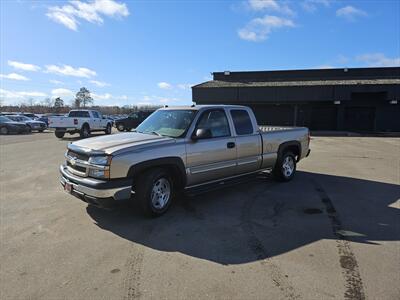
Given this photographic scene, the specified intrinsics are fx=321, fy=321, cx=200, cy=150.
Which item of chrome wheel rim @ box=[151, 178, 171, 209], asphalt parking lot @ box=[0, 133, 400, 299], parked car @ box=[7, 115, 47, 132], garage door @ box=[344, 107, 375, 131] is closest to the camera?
asphalt parking lot @ box=[0, 133, 400, 299]

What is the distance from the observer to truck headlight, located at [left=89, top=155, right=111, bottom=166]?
483 cm

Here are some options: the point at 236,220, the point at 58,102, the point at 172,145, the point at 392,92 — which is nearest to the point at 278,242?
the point at 236,220

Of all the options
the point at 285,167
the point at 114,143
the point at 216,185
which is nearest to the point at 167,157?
the point at 114,143

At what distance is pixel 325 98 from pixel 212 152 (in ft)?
86.5

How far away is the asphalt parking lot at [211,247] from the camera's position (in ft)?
11.1

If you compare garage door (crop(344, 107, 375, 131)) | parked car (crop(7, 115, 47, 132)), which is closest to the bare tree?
parked car (crop(7, 115, 47, 132))

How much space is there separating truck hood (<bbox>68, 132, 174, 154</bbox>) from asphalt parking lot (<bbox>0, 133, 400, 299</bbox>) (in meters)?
1.23

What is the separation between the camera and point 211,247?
4383 mm

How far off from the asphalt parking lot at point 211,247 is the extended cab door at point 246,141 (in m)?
0.64

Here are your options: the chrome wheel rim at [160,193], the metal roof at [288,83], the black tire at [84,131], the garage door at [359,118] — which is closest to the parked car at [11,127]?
the black tire at [84,131]

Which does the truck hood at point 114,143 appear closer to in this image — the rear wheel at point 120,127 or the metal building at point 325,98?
the metal building at point 325,98

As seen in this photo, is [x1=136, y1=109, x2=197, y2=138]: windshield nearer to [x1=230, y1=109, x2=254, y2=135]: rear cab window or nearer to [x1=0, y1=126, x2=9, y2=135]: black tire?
[x1=230, y1=109, x2=254, y2=135]: rear cab window

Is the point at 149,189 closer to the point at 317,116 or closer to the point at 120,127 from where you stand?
the point at 120,127

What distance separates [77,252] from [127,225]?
1052 mm
